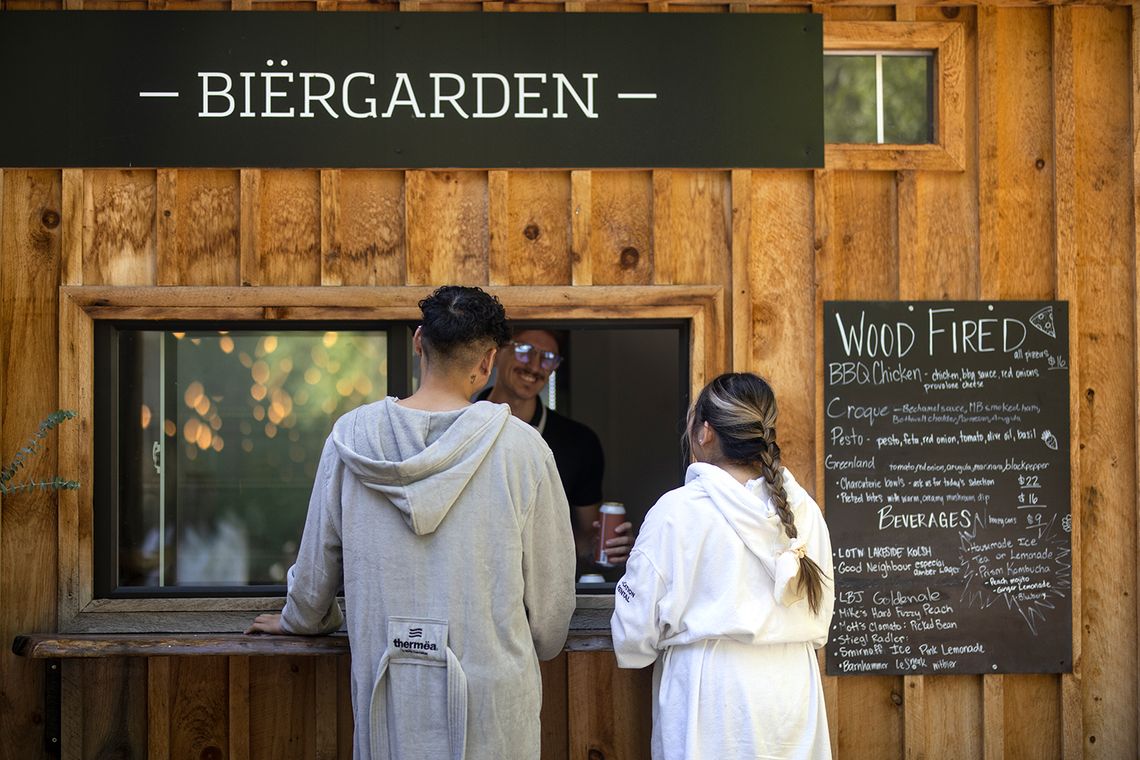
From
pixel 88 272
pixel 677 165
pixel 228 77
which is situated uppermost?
pixel 228 77

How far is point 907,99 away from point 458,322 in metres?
2.07

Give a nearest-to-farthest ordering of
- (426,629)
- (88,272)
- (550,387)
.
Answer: (426,629), (88,272), (550,387)

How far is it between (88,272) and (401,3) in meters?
1.44

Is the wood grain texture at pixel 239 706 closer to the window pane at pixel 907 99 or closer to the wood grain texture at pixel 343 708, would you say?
the wood grain texture at pixel 343 708

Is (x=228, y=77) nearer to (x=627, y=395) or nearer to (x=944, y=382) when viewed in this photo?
(x=944, y=382)

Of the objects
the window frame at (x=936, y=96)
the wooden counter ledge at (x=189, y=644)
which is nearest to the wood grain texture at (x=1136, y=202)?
the window frame at (x=936, y=96)

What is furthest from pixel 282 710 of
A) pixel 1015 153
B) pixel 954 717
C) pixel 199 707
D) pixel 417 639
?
pixel 1015 153

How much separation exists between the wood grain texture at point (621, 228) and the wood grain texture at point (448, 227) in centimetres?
39

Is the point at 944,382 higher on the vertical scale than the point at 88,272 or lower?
lower

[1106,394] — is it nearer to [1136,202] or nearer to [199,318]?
[1136,202]

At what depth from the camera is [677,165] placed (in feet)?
12.7

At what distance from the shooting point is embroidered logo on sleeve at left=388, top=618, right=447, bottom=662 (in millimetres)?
2836

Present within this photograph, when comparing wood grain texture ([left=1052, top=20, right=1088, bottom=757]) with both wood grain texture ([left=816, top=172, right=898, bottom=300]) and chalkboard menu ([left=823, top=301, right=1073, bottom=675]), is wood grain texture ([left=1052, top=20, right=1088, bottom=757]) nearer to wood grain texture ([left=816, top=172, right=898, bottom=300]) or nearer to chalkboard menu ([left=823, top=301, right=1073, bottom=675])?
chalkboard menu ([left=823, top=301, right=1073, bottom=675])

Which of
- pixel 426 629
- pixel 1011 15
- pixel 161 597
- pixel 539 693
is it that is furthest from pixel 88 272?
pixel 1011 15
